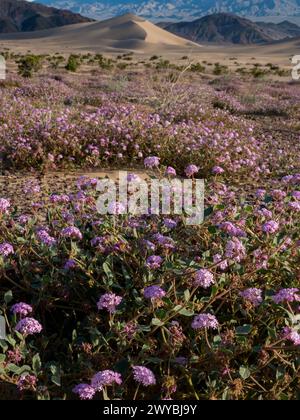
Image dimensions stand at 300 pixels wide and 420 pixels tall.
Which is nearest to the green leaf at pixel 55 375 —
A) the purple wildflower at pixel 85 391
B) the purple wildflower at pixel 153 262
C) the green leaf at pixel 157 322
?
the purple wildflower at pixel 85 391

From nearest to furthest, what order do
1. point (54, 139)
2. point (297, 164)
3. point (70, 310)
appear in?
1. point (70, 310)
2. point (54, 139)
3. point (297, 164)

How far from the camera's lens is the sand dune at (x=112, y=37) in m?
96.4

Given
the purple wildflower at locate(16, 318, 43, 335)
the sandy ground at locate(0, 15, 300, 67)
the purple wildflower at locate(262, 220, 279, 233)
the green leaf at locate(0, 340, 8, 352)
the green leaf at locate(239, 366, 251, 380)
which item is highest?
the sandy ground at locate(0, 15, 300, 67)

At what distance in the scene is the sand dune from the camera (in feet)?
316

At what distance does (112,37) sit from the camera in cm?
11244

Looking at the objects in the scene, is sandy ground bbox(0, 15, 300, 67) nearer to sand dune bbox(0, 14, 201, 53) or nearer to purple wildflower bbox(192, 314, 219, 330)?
sand dune bbox(0, 14, 201, 53)

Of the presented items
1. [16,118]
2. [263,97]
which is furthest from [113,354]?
[263,97]

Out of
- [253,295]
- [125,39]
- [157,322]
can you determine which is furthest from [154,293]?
[125,39]

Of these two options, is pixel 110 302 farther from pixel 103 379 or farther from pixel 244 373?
pixel 244 373

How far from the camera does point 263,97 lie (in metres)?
18.0

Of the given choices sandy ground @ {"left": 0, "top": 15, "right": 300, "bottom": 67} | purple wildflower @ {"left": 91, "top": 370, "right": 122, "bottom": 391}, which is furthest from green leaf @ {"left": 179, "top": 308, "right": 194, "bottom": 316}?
sandy ground @ {"left": 0, "top": 15, "right": 300, "bottom": 67}

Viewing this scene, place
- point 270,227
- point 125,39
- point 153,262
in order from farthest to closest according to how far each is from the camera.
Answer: point 125,39, point 270,227, point 153,262

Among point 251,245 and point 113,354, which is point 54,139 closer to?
point 251,245
